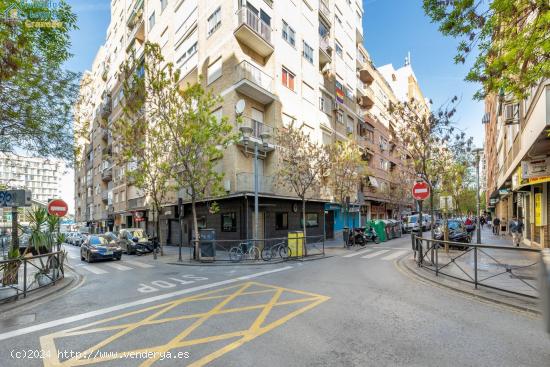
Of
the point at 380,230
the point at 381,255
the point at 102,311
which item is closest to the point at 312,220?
the point at 380,230

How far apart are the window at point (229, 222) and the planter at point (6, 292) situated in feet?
36.5

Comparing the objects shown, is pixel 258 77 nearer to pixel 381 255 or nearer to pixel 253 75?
pixel 253 75

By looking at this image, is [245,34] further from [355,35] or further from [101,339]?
[355,35]

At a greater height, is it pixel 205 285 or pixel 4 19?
pixel 4 19

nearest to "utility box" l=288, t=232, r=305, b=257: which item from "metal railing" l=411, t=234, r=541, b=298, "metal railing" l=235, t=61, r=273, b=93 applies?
"metal railing" l=411, t=234, r=541, b=298

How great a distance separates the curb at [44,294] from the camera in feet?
21.6

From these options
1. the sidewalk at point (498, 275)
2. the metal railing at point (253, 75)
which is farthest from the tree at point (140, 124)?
the sidewalk at point (498, 275)

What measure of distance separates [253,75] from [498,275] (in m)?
15.5

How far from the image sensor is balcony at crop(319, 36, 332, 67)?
25750 mm

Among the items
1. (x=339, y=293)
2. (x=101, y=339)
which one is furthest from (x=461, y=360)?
(x=101, y=339)

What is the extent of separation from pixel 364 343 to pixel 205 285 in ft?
17.3

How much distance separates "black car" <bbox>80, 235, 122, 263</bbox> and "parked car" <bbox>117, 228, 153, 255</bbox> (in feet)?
5.36

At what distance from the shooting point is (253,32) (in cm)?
1777

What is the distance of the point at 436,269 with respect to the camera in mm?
8633
